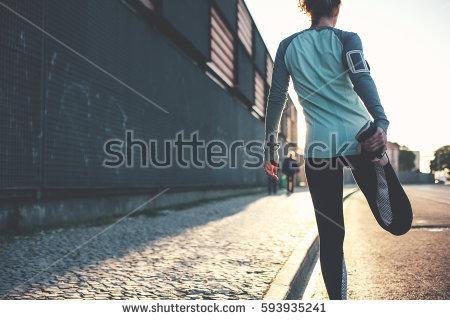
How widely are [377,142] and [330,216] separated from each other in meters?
0.46

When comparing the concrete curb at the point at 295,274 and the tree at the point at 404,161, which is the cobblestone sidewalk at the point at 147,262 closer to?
the concrete curb at the point at 295,274

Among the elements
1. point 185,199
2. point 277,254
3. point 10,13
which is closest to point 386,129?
point 277,254

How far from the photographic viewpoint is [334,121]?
2.03m

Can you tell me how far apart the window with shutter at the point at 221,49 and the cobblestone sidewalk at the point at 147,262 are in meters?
8.74

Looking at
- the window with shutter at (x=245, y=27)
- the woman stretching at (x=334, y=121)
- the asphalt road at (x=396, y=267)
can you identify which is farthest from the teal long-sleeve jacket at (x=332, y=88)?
the window with shutter at (x=245, y=27)

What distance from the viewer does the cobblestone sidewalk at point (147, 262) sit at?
8.95 feet

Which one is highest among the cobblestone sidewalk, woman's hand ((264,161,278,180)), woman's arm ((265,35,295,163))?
woman's arm ((265,35,295,163))

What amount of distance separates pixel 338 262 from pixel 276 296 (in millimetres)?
716

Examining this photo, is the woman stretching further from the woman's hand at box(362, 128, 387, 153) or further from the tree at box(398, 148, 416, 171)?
the tree at box(398, 148, 416, 171)

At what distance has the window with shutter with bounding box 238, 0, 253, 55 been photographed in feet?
59.3

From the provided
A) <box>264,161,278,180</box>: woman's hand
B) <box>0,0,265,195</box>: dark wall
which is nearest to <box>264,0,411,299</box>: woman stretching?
<box>264,161,278,180</box>: woman's hand

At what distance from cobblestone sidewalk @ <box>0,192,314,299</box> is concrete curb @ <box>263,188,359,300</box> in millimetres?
70

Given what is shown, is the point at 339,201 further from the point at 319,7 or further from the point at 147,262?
Answer: the point at 147,262

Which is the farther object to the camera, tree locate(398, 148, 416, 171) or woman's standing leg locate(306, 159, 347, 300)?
tree locate(398, 148, 416, 171)
